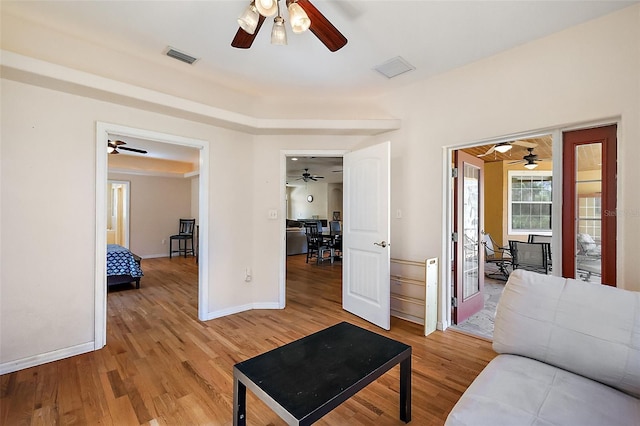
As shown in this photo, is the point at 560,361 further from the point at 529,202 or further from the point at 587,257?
the point at 529,202

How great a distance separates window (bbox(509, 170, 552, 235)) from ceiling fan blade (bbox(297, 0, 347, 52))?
685cm

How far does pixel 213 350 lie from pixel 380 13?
122 inches

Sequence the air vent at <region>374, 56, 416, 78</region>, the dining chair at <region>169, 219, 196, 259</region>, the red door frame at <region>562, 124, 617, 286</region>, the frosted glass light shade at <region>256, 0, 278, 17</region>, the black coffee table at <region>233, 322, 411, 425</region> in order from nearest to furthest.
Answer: the black coffee table at <region>233, 322, 411, 425</region> → the frosted glass light shade at <region>256, 0, 278, 17</region> → the red door frame at <region>562, 124, 617, 286</region> → the air vent at <region>374, 56, 416, 78</region> → the dining chair at <region>169, 219, 196, 259</region>

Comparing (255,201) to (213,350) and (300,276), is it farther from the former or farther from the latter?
(300,276)

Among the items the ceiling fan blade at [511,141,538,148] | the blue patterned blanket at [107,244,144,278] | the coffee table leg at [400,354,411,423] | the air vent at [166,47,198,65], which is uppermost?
the air vent at [166,47,198,65]

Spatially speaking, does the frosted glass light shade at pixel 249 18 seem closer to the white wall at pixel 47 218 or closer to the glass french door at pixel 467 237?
the white wall at pixel 47 218

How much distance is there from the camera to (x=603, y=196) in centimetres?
224

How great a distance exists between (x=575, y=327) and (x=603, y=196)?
4.57 ft

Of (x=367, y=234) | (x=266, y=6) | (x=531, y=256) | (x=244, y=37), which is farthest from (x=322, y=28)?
(x=531, y=256)

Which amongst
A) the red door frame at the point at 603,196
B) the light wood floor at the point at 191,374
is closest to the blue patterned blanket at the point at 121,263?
the light wood floor at the point at 191,374

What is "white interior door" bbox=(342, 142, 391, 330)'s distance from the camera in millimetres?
3123

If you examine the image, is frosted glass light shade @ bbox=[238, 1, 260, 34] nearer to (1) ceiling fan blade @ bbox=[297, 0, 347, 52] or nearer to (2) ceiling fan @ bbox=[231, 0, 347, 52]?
(2) ceiling fan @ bbox=[231, 0, 347, 52]

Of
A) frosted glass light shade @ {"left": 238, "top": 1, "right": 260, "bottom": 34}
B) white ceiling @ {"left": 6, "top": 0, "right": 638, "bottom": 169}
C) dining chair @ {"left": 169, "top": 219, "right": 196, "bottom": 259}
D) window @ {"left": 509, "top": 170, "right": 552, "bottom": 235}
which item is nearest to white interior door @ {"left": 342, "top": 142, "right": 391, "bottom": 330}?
white ceiling @ {"left": 6, "top": 0, "right": 638, "bottom": 169}

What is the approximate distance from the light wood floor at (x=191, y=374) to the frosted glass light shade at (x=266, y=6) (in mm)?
2429
